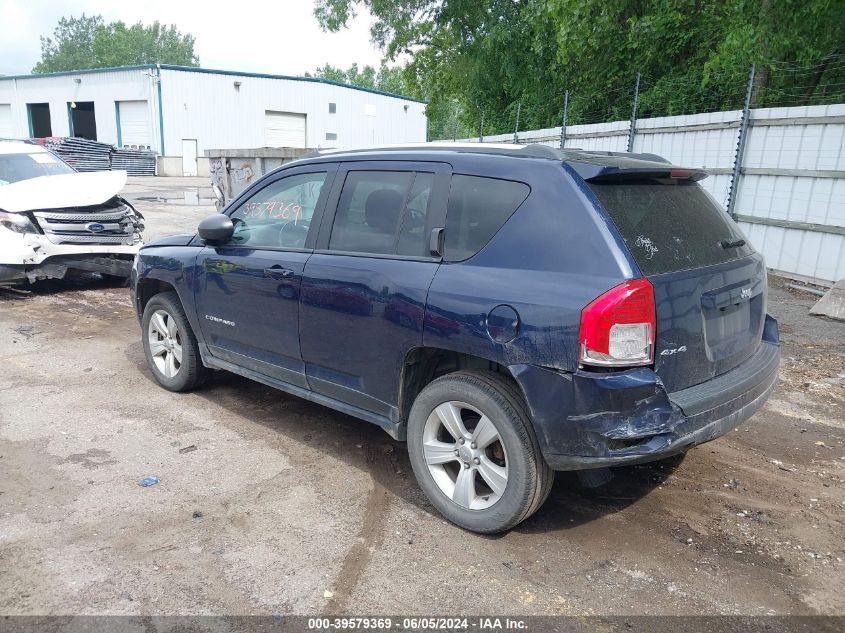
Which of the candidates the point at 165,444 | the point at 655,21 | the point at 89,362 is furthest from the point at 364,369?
the point at 655,21

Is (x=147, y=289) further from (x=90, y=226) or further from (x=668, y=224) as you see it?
(x=668, y=224)

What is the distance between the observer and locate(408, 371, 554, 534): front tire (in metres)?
3.06

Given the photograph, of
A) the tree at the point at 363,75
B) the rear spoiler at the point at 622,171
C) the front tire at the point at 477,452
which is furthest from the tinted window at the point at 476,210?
the tree at the point at 363,75

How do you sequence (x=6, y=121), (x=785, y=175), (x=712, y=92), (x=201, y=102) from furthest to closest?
(x=6, y=121)
(x=201, y=102)
(x=712, y=92)
(x=785, y=175)

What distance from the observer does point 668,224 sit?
3232mm

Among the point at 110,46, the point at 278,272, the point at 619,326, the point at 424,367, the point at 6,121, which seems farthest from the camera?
the point at 110,46

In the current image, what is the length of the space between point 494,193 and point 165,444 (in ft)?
8.95

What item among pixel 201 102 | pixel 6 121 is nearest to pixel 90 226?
pixel 201 102

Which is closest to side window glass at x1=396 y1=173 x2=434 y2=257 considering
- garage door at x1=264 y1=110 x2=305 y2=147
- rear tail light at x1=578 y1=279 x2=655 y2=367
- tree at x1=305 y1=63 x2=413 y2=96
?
rear tail light at x1=578 y1=279 x2=655 y2=367

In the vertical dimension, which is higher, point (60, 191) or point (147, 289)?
point (60, 191)

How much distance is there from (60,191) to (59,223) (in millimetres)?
537

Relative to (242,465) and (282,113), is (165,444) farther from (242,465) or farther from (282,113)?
(282,113)

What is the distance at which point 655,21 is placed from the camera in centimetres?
1390

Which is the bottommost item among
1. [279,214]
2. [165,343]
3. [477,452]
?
[165,343]
